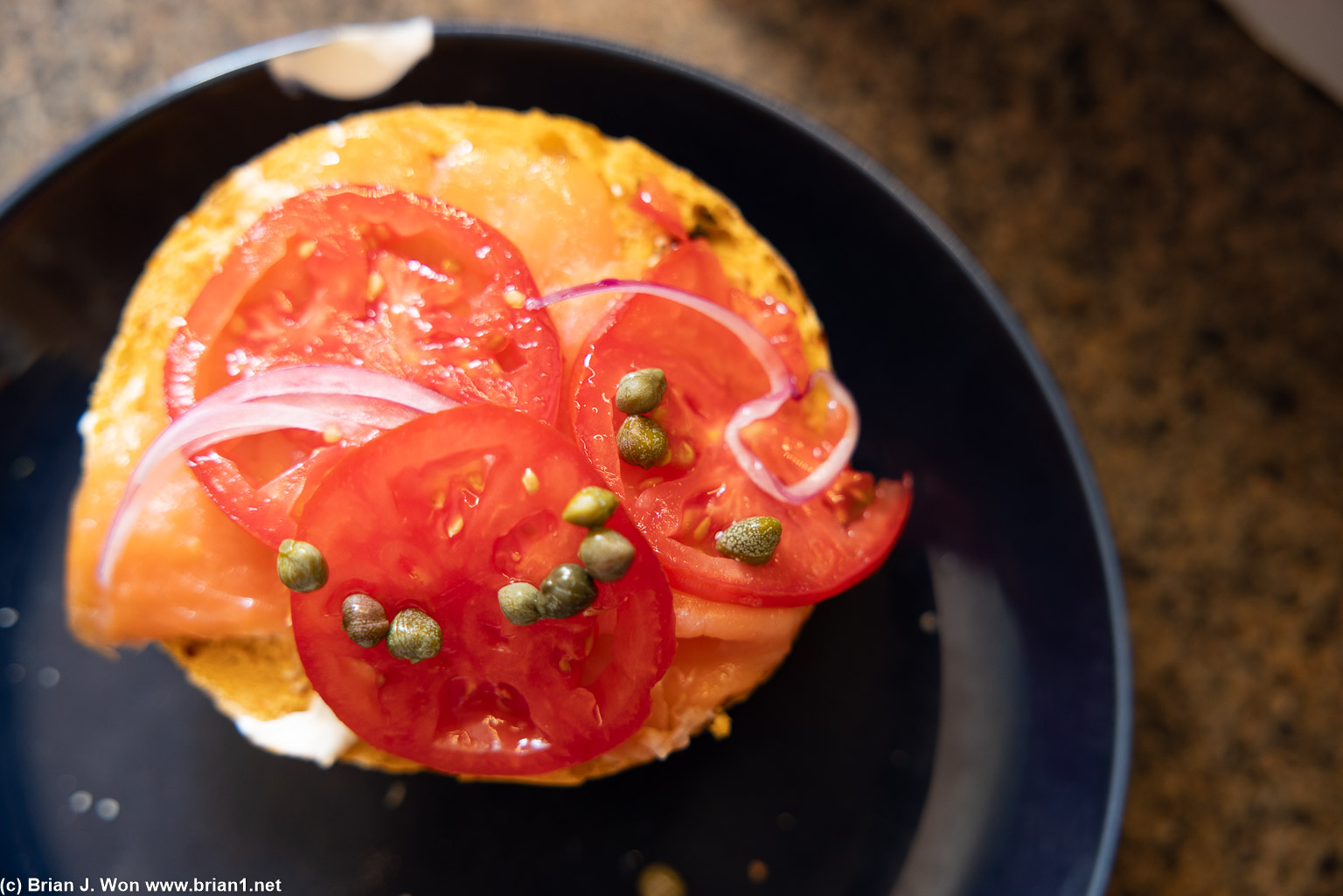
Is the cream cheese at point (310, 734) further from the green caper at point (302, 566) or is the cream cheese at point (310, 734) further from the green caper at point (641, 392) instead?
the green caper at point (641, 392)

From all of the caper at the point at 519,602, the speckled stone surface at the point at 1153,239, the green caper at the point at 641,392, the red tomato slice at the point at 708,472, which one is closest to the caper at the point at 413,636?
the caper at the point at 519,602

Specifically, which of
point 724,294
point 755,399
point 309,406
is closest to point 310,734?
point 309,406

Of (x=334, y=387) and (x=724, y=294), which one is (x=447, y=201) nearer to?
(x=334, y=387)

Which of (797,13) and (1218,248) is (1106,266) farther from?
(797,13)

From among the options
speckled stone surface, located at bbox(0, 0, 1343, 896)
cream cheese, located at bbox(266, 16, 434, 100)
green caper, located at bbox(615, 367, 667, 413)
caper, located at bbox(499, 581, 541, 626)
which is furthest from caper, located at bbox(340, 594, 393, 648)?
speckled stone surface, located at bbox(0, 0, 1343, 896)

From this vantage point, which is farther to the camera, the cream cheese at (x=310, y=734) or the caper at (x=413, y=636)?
the cream cheese at (x=310, y=734)

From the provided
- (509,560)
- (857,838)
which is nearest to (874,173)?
(509,560)

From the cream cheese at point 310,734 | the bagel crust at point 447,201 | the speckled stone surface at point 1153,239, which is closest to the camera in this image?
the bagel crust at point 447,201
